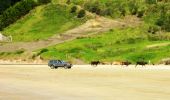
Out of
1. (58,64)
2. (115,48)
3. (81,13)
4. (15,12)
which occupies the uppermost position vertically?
(15,12)

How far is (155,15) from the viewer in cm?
15912

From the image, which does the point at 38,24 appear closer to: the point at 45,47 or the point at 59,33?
the point at 59,33

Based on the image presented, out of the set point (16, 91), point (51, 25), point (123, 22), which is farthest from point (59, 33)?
point (16, 91)

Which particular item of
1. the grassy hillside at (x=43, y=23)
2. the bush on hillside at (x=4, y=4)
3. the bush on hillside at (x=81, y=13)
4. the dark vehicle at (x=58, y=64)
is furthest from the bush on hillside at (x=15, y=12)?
the dark vehicle at (x=58, y=64)

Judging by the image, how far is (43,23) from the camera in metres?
164

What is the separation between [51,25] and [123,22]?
20896 mm

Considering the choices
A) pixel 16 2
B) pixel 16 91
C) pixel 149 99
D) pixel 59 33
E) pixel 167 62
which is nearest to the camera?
pixel 149 99

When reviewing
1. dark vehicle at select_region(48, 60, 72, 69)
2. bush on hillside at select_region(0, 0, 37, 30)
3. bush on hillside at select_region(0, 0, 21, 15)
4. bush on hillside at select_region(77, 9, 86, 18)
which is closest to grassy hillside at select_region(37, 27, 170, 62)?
bush on hillside at select_region(77, 9, 86, 18)

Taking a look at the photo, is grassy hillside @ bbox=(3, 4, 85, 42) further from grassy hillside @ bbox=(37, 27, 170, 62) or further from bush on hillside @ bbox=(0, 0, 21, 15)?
bush on hillside @ bbox=(0, 0, 21, 15)

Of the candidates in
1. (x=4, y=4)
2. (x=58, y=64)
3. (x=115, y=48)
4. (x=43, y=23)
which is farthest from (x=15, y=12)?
(x=58, y=64)

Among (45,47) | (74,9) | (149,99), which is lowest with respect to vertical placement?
(149,99)

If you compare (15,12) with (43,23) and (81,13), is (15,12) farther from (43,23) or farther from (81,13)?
(81,13)

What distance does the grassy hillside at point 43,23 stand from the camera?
6088 inches

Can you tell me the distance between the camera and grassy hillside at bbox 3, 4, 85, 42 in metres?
155
